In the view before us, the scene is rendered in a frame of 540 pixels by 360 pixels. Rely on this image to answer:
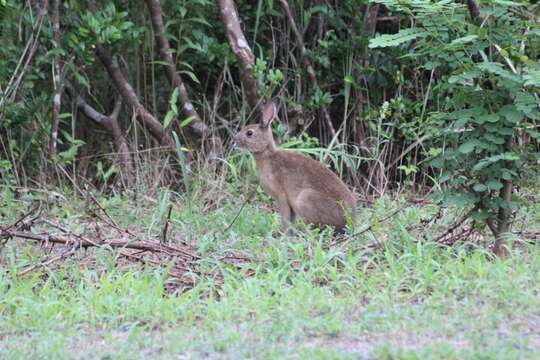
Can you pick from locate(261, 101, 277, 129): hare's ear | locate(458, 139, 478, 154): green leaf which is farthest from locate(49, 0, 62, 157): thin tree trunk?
locate(458, 139, 478, 154): green leaf

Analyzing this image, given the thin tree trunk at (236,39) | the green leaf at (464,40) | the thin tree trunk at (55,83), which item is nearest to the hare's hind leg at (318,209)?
the thin tree trunk at (236,39)

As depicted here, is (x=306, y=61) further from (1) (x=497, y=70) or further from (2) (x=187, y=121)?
(1) (x=497, y=70)

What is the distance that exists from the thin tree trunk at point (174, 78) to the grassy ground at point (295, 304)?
9.72 ft

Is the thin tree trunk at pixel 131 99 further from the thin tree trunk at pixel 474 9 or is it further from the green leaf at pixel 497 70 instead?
the green leaf at pixel 497 70

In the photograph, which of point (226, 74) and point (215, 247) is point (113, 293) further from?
point (226, 74)

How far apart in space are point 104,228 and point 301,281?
2.55 m

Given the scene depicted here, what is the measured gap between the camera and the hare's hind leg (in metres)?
8.30

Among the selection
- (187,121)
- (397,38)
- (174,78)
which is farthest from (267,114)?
(397,38)

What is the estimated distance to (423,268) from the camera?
20.7ft

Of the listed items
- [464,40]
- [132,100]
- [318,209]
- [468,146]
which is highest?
[464,40]

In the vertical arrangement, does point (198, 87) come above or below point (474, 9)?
below

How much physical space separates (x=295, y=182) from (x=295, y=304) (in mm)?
3177

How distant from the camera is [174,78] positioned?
1062 centimetres

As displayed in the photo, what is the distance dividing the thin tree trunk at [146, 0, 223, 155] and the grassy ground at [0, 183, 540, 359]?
2961mm
